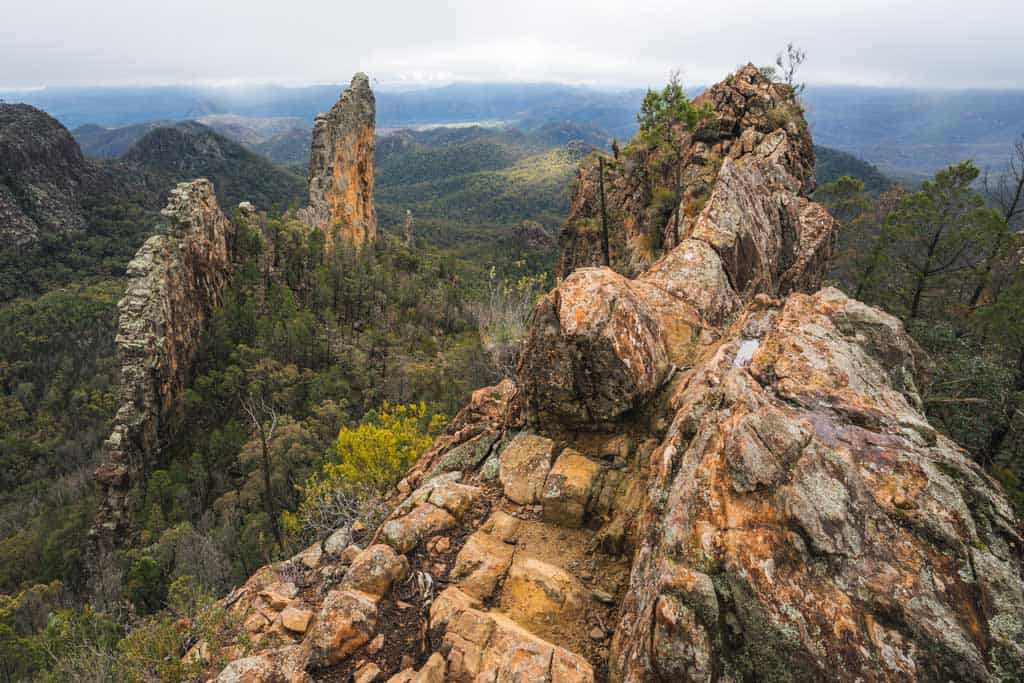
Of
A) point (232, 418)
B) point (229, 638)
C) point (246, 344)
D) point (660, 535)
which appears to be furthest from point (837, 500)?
point (246, 344)

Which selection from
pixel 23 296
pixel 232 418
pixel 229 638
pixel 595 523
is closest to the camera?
pixel 595 523

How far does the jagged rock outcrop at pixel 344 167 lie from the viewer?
84.9 meters

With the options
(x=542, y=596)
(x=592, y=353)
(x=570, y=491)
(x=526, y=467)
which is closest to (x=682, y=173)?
(x=592, y=353)

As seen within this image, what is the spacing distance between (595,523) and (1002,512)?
21.2 ft

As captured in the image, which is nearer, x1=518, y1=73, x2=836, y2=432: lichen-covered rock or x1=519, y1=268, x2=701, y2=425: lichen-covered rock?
x1=519, y1=268, x2=701, y2=425: lichen-covered rock

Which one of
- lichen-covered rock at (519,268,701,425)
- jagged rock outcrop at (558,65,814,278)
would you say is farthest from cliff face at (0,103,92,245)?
lichen-covered rock at (519,268,701,425)

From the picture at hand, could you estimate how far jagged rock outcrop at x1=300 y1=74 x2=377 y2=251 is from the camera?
84.9 metres

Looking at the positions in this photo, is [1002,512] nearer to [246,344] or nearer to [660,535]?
[660,535]

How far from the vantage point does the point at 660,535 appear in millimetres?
7543

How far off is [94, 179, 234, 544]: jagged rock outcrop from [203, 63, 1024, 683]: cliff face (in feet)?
132

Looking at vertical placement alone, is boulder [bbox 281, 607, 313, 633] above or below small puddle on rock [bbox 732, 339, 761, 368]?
below

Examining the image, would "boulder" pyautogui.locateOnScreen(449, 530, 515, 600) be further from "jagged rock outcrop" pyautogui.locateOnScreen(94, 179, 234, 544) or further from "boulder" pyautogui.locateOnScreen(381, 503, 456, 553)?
"jagged rock outcrop" pyautogui.locateOnScreen(94, 179, 234, 544)

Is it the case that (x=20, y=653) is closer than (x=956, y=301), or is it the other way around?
(x=20, y=653)

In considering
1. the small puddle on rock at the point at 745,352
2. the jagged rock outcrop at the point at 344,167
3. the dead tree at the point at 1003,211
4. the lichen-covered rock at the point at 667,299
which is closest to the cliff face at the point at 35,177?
the jagged rock outcrop at the point at 344,167
